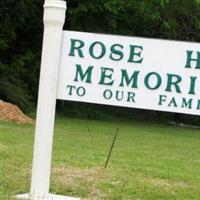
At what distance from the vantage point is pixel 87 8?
95.3 feet

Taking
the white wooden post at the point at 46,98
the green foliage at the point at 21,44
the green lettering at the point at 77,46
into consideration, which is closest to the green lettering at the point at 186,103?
the green lettering at the point at 77,46

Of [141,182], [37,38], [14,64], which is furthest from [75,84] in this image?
[37,38]

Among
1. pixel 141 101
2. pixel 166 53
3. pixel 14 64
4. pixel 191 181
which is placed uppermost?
pixel 166 53

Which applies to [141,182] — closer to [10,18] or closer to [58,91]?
[58,91]

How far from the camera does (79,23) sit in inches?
1190

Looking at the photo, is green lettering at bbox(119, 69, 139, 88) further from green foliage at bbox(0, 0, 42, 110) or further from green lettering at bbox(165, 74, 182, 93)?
green foliage at bbox(0, 0, 42, 110)

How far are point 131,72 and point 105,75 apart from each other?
267 millimetres

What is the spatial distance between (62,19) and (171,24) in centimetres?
2529

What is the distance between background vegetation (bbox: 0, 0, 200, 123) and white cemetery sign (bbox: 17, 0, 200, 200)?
19.8 meters

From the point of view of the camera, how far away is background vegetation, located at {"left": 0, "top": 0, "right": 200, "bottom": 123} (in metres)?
28.8

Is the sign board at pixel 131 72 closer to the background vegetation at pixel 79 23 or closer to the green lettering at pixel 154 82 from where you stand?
the green lettering at pixel 154 82

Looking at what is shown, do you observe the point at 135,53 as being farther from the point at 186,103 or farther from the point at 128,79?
the point at 186,103

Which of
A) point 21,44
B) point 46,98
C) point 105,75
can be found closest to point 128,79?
point 105,75

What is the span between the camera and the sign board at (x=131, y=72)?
22.0 ft
